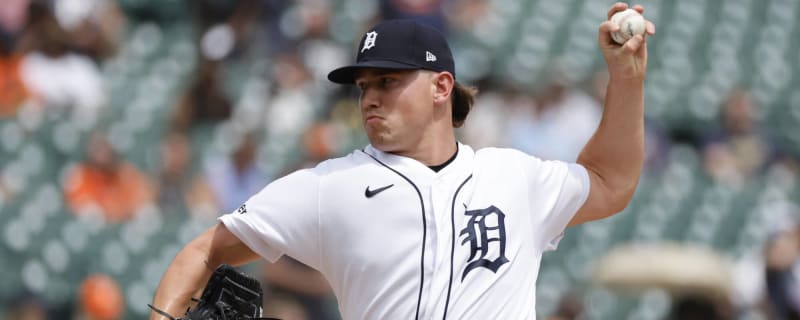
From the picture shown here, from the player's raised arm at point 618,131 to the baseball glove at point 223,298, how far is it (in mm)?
915

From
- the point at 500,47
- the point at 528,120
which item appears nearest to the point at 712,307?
the point at 528,120

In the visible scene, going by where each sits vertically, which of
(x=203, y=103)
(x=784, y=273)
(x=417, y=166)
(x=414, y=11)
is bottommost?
(x=784, y=273)

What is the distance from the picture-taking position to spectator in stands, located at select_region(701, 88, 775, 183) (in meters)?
9.94

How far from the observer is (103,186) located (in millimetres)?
7266

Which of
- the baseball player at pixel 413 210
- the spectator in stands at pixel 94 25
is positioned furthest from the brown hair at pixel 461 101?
the spectator in stands at pixel 94 25

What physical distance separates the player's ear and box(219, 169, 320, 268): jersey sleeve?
15.6 inches

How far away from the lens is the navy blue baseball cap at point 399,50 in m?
3.20

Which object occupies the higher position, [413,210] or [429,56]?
[429,56]

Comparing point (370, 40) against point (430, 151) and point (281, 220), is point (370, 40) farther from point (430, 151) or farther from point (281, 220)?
point (281, 220)

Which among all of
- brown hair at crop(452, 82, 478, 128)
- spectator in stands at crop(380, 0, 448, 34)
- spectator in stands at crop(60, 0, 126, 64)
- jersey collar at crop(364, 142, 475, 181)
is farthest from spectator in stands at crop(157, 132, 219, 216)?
jersey collar at crop(364, 142, 475, 181)

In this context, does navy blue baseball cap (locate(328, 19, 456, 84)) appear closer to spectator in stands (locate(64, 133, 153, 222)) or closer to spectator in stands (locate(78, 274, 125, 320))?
spectator in stands (locate(78, 274, 125, 320))

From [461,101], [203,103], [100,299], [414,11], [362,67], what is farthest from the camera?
[414,11]

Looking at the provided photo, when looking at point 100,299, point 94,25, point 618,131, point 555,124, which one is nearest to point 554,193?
point 618,131

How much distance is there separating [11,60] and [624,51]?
5298 mm
